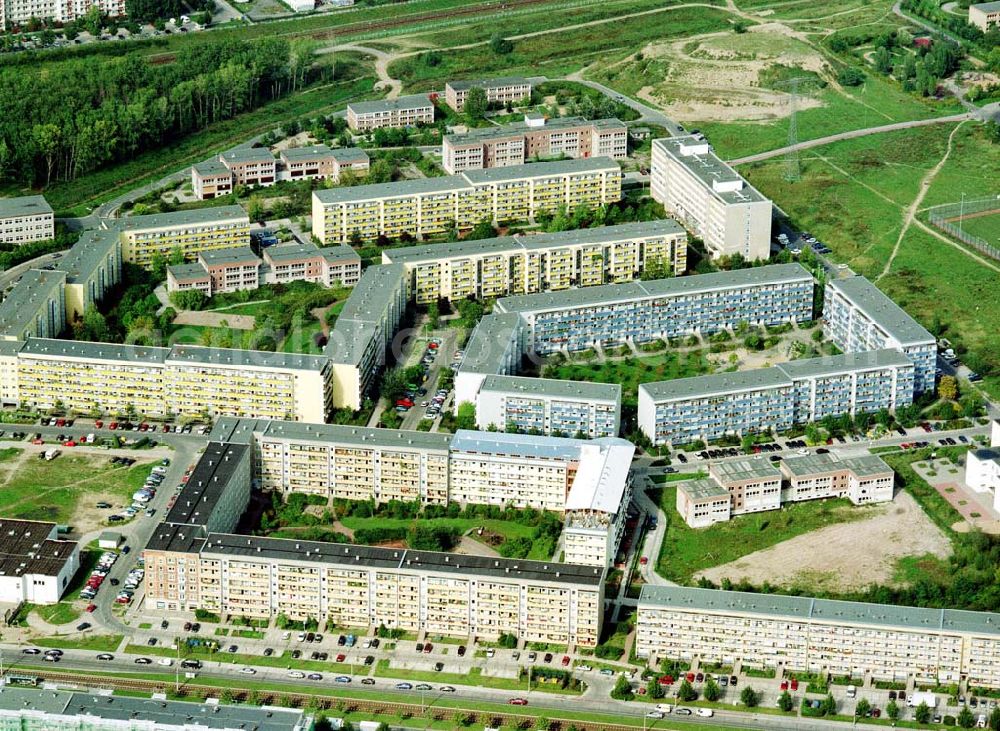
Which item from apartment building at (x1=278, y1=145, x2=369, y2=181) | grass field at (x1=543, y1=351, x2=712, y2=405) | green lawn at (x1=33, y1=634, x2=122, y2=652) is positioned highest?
apartment building at (x1=278, y1=145, x2=369, y2=181)

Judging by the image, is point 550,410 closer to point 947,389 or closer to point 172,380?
point 172,380

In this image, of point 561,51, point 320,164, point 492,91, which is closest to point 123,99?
point 320,164

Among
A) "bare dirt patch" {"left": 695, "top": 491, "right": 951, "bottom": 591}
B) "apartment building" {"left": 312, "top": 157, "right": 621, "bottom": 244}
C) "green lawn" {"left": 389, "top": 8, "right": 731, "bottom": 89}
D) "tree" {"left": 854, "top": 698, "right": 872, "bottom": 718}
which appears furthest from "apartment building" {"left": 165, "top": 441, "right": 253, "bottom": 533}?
"green lawn" {"left": 389, "top": 8, "right": 731, "bottom": 89}

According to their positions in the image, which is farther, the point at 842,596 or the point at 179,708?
the point at 842,596

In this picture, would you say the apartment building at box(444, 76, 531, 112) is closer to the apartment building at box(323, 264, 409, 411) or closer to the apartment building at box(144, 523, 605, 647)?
the apartment building at box(323, 264, 409, 411)

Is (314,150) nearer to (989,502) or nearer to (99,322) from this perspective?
(99,322)

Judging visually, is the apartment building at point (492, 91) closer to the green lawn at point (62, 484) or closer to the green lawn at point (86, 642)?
the green lawn at point (62, 484)

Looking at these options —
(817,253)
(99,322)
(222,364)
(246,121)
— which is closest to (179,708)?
(222,364)
